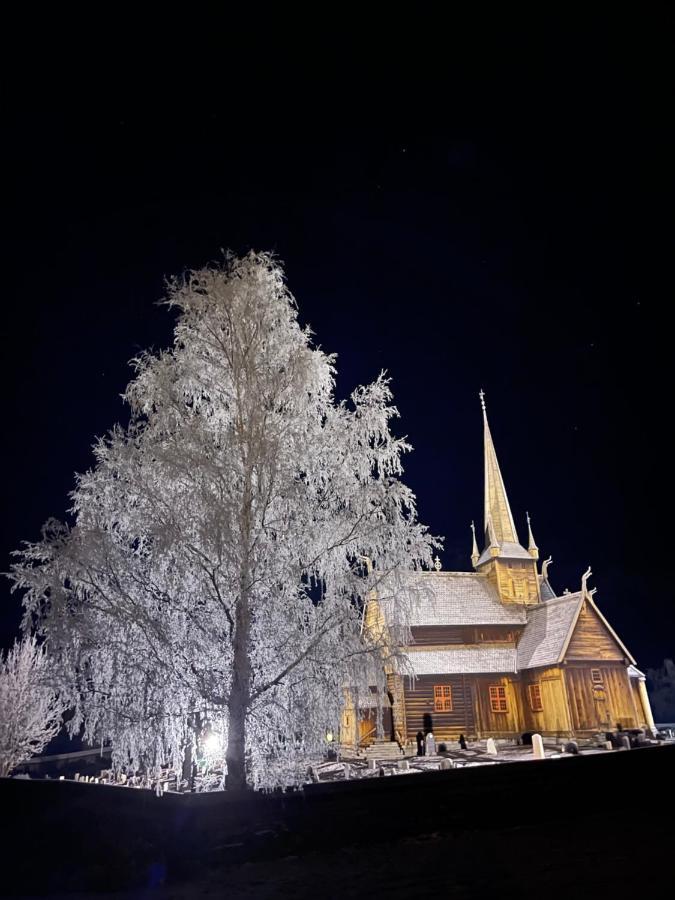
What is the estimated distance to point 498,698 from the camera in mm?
31250

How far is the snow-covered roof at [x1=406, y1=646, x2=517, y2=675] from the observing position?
31234mm

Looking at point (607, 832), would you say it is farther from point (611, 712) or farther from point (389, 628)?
point (611, 712)

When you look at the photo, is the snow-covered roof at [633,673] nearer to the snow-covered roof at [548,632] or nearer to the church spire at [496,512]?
the snow-covered roof at [548,632]

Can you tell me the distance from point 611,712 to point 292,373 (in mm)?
27036

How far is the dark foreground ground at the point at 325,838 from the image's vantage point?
24.2 feet

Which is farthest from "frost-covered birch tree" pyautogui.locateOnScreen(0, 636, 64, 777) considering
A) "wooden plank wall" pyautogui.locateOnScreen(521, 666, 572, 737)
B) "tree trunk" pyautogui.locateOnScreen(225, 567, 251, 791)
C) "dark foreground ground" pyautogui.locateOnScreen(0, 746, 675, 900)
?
"wooden plank wall" pyautogui.locateOnScreen(521, 666, 572, 737)

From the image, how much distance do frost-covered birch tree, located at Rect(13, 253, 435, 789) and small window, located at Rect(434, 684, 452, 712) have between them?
2356cm

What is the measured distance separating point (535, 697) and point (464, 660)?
4.02 metres

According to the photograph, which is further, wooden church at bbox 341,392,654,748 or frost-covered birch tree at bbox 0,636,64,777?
wooden church at bbox 341,392,654,748

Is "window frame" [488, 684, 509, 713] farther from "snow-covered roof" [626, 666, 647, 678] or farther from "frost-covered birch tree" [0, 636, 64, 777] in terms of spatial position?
"frost-covered birch tree" [0, 636, 64, 777]

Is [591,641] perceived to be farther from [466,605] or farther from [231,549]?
[231,549]

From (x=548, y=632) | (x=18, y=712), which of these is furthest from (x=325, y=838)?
(x=548, y=632)

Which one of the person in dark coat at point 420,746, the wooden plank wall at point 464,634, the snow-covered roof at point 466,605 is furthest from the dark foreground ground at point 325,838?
the wooden plank wall at point 464,634

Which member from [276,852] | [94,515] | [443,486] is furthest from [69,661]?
[443,486]
